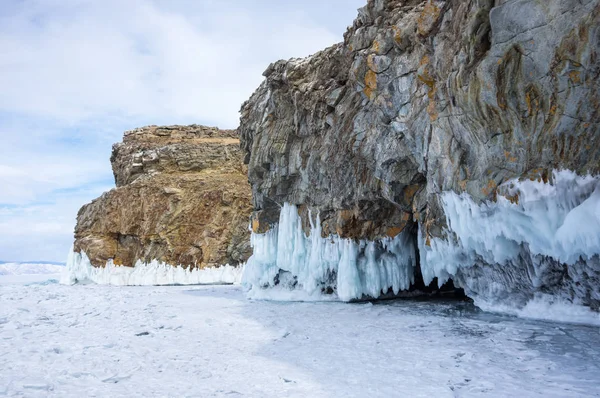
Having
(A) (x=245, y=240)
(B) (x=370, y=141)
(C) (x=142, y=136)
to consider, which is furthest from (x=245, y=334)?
(C) (x=142, y=136)

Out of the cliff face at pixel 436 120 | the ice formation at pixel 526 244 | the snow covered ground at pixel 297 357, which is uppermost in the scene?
the cliff face at pixel 436 120

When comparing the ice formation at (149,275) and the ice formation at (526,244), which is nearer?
the ice formation at (526,244)

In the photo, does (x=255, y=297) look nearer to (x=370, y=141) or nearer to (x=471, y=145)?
(x=370, y=141)

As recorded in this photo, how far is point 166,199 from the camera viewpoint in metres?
43.2

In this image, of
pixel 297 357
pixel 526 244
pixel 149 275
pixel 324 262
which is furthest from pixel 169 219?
pixel 526 244

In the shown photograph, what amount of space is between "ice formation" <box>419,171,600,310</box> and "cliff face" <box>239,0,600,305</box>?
2.5 inches

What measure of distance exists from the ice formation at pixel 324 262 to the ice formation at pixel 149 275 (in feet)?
59.7

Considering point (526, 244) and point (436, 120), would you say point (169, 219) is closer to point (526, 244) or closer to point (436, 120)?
point (436, 120)

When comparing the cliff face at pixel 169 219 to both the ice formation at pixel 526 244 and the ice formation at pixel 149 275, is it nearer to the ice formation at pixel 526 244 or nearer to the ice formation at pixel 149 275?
the ice formation at pixel 149 275

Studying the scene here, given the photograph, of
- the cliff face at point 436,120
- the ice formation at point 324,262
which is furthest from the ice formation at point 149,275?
the cliff face at point 436,120

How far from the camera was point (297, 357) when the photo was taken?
25.8 feet

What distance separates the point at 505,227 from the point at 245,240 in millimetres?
33584

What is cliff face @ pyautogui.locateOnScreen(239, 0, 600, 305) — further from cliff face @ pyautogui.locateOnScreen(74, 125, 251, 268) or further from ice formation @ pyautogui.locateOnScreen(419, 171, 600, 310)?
cliff face @ pyautogui.locateOnScreen(74, 125, 251, 268)

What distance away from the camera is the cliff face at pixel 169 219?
4119cm
